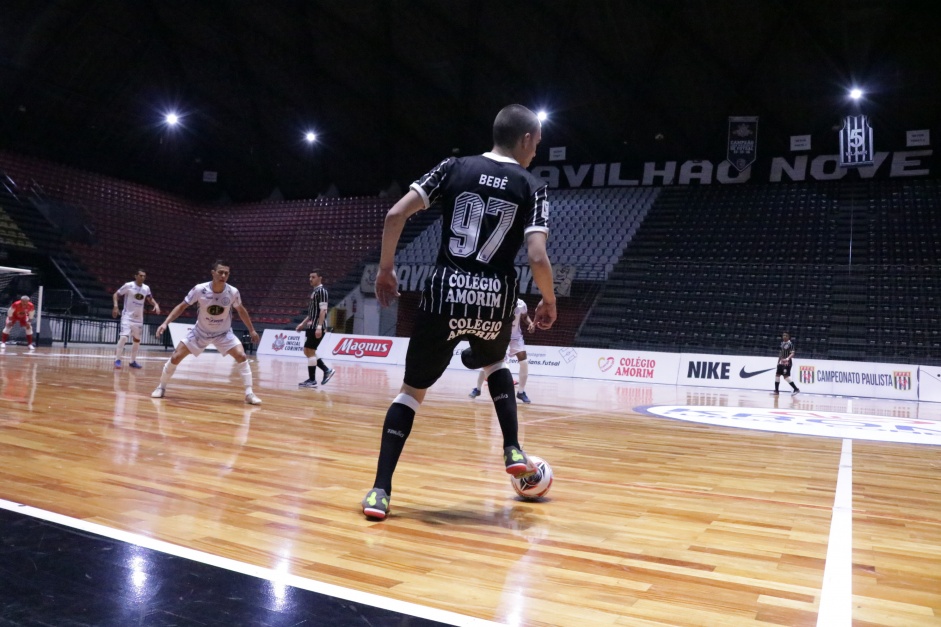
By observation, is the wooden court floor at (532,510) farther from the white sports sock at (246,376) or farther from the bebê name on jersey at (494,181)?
the bebê name on jersey at (494,181)

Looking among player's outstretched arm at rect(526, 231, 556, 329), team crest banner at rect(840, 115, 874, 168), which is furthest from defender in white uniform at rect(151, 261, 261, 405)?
team crest banner at rect(840, 115, 874, 168)

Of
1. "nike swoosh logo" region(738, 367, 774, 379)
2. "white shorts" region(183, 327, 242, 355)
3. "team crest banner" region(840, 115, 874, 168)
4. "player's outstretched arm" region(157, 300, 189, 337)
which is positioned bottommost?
"nike swoosh logo" region(738, 367, 774, 379)

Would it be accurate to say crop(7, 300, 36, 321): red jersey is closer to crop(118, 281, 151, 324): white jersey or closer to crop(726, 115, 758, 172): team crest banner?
crop(118, 281, 151, 324): white jersey

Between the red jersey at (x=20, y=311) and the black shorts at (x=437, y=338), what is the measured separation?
1882cm

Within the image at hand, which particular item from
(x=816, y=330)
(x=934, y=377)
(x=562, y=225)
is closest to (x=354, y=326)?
(x=562, y=225)

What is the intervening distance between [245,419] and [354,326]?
18869 millimetres

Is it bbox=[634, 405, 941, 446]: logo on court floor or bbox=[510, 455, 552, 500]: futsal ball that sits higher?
bbox=[510, 455, 552, 500]: futsal ball

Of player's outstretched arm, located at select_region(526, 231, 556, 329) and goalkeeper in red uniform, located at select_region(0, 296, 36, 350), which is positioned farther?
goalkeeper in red uniform, located at select_region(0, 296, 36, 350)

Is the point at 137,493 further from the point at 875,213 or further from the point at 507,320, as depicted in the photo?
the point at 875,213

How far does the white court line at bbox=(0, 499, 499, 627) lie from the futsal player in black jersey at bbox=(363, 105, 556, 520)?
873 millimetres

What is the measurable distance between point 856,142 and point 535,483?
76.9 ft

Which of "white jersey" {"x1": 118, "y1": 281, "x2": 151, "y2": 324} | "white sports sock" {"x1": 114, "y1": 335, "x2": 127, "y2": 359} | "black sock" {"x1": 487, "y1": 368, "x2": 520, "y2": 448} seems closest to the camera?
"black sock" {"x1": 487, "y1": 368, "x2": 520, "y2": 448}

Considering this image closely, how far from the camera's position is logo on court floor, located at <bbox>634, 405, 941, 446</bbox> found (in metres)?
7.33

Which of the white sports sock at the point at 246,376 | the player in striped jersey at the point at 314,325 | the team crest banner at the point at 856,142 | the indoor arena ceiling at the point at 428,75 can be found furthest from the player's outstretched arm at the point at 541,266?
the team crest banner at the point at 856,142
